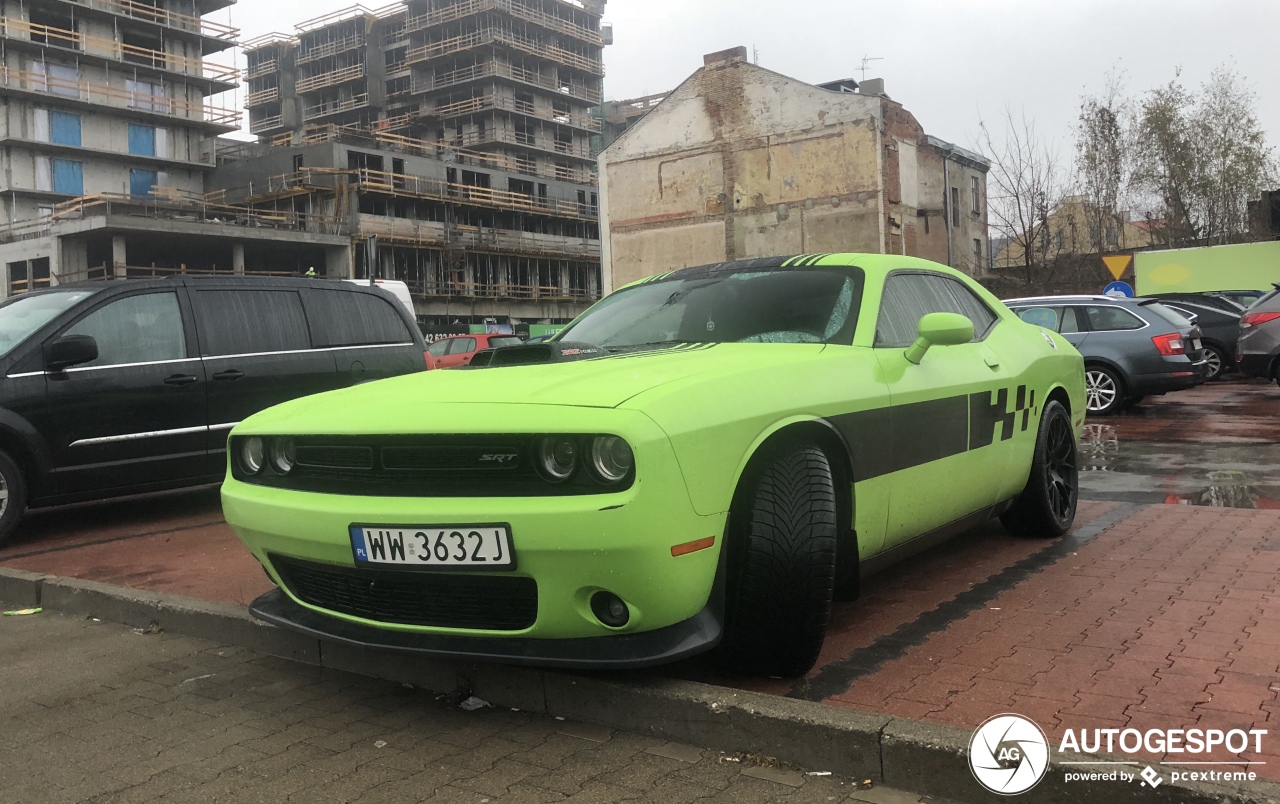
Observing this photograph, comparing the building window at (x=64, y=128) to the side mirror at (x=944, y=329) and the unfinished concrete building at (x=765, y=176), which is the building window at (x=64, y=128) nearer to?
the unfinished concrete building at (x=765, y=176)

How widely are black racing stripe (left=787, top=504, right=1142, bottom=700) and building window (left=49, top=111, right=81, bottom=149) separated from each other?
62.3 metres

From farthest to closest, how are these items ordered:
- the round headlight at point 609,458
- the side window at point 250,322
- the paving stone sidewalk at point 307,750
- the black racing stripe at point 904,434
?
the side window at point 250,322 → the black racing stripe at point 904,434 → the round headlight at point 609,458 → the paving stone sidewalk at point 307,750

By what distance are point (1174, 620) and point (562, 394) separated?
2463 millimetres

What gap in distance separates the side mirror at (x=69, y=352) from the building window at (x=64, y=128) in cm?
5817

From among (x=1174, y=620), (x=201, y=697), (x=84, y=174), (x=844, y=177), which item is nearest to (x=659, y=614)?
(x=201, y=697)

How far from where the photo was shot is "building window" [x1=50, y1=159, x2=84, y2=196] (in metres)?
56.4

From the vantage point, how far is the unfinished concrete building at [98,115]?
5116 cm

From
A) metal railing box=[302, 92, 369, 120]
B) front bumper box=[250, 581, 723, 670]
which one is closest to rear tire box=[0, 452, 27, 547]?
front bumper box=[250, 581, 723, 670]

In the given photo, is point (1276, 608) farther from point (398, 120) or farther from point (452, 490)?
point (398, 120)

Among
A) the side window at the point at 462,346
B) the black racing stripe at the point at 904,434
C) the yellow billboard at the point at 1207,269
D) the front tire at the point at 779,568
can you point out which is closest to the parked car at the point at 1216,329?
the yellow billboard at the point at 1207,269

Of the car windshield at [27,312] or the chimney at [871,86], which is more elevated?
the chimney at [871,86]

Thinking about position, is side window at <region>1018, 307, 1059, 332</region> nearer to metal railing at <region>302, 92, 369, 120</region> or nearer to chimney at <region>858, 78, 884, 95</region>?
chimney at <region>858, 78, 884, 95</region>

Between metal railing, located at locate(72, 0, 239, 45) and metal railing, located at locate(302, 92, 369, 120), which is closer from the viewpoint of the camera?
metal railing, located at locate(72, 0, 239, 45)

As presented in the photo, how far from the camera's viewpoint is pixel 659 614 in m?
2.92
